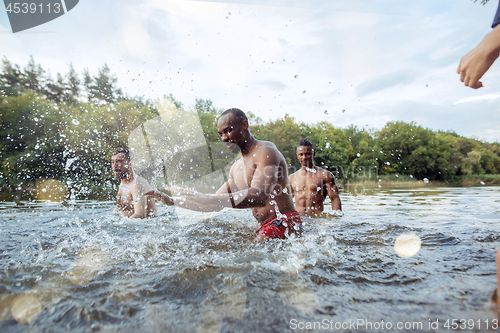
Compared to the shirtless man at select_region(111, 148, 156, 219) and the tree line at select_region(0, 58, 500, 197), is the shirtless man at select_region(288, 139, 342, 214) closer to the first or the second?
the shirtless man at select_region(111, 148, 156, 219)

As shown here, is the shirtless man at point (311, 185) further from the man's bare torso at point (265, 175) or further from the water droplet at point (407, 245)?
the man's bare torso at point (265, 175)

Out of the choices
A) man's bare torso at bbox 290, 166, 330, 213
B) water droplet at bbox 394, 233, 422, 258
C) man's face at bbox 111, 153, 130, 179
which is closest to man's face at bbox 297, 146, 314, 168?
man's bare torso at bbox 290, 166, 330, 213

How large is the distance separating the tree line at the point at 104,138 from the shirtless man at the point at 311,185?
1119 cm

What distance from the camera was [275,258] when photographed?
9.49ft

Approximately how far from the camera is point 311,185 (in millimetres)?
6273

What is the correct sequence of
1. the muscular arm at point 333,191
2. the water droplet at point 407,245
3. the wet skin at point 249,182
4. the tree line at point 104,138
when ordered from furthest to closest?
1. the tree line at point 104,138
2. the muscular arm at point 333,191
3. the water droplet at point 407,245
4. the wet skin at point 249,182

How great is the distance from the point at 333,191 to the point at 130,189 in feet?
14.2

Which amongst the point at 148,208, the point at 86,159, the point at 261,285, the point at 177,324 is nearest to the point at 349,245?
the point at 261,285

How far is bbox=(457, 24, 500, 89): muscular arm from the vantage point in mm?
1323

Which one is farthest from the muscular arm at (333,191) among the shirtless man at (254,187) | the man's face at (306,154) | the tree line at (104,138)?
the tree line at (104,138)

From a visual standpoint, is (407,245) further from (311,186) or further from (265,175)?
(311,186)

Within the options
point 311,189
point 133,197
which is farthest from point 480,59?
point 133,197

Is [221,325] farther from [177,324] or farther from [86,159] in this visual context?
[86,159]

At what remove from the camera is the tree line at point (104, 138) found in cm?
2666
